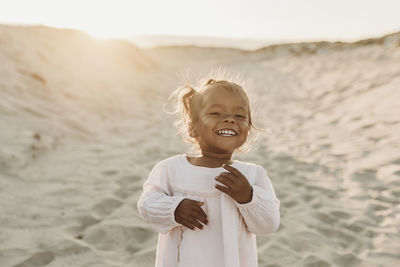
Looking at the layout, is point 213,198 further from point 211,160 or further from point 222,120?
point 222,120

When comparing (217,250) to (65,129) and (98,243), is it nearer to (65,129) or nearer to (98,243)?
(98,243)

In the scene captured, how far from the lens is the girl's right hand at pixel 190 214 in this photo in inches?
53.2

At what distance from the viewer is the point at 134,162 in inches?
169

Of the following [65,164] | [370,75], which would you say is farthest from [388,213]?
[370,75]

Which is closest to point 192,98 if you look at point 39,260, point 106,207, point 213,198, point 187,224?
point 213,198

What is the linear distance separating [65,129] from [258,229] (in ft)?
14.2

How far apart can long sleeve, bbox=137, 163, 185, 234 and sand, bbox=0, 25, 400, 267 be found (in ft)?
2.28

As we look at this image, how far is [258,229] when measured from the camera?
4.62ft

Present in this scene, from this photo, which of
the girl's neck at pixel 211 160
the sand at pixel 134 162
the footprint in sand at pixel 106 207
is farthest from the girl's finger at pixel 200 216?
the footprint in sand at pixel 106 207

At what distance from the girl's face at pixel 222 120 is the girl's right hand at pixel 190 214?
0.91ft

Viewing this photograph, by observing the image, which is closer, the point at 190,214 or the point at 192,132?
the point at 190,214

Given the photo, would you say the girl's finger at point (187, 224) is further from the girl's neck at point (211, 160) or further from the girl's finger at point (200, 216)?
the girl's neck at point (211, 160)

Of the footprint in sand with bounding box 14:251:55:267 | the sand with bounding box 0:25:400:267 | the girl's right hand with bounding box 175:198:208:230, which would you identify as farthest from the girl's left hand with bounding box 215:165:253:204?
the footprint in sand with bounding box 14:251:55:267

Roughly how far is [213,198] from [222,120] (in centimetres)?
33
